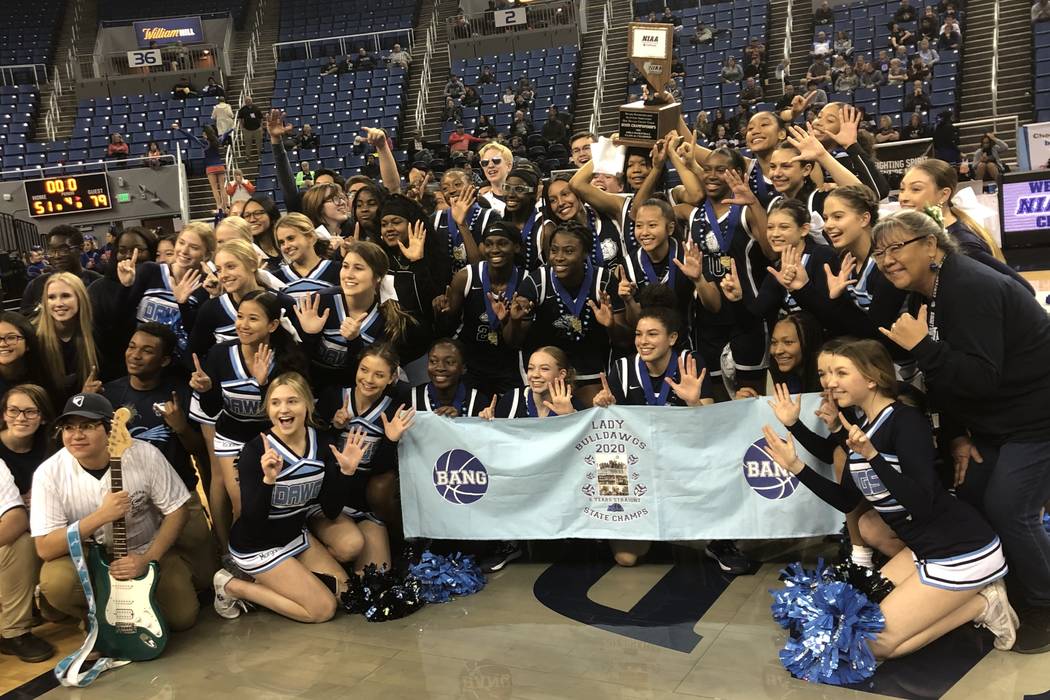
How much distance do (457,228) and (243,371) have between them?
5.34 ft

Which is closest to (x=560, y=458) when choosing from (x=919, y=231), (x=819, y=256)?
(x=819, y=256)

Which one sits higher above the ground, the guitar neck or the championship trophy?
the championship trophy

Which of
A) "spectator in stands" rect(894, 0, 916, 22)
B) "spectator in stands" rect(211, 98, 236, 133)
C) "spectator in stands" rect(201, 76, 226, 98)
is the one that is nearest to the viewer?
"spectator in stands" rect(894, 0, 916, 22)

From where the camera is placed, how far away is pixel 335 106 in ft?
66.7

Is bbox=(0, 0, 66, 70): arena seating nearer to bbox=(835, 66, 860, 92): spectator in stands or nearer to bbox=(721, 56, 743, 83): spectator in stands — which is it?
bbox=(721, 56, 743, 83): spectator in stands

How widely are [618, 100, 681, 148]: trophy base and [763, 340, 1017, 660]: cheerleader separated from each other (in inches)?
91.1

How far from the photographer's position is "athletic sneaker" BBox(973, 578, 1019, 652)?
361 centimetres

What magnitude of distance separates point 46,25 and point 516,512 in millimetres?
24861

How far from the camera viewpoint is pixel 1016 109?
15.6 m

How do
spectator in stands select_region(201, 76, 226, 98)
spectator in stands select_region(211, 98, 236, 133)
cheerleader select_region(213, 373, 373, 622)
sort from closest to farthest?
1. cheerleader select_region(213, 373, 373, 622)
2. spectator in stands select_region(211, 98, 236, 133)
3. spectator in stands select_region(201, 76, 226, 98)

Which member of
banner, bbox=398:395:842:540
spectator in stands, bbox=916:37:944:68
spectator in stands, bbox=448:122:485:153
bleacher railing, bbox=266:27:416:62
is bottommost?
banner, bbox=398:395:842:540

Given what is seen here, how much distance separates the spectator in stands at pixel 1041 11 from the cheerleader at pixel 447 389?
51.0 ft

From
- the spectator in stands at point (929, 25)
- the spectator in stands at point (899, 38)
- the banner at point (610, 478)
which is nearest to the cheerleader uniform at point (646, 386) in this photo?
the banner at point (610, 478)

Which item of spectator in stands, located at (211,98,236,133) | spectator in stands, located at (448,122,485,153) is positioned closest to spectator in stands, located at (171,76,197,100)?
spectator in stands, located at (211,98,236,133)
